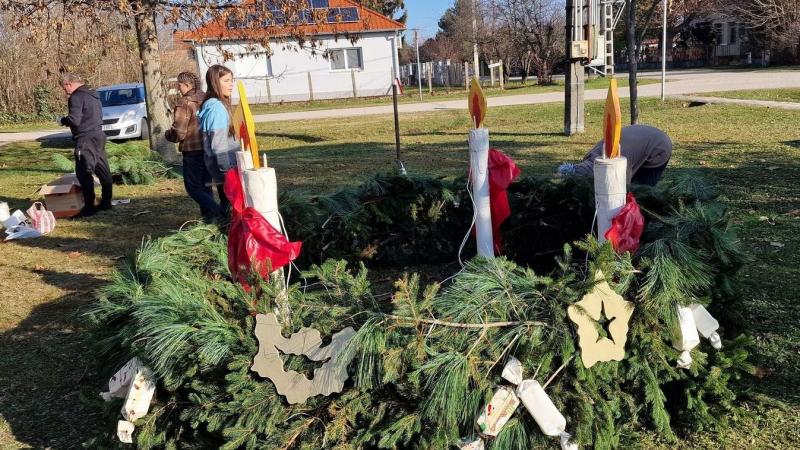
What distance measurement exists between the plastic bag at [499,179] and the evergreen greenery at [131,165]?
800cm

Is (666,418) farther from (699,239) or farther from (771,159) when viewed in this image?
(771,159)

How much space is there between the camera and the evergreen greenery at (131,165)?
10547mm

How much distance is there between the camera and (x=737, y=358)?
2803mm

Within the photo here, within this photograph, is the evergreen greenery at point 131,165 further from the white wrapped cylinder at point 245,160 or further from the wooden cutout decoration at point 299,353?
the wooden cutout decoration at point 299,353

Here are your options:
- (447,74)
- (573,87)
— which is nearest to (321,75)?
(447,74)

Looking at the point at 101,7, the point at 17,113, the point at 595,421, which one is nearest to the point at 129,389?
the point at 595,421

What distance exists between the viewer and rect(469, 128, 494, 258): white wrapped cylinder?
137 inches

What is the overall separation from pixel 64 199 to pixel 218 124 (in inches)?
150

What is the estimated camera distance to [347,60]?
106ft

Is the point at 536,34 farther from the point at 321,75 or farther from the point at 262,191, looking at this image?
the point at 262,191

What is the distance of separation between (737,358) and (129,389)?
8.57 ft

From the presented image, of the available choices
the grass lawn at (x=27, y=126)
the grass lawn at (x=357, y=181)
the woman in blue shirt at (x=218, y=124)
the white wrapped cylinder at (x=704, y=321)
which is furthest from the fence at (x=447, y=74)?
the white wrapped cylinder at (x=704, y=321)

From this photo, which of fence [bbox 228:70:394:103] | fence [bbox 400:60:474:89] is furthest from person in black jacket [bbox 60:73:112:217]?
fence [bbox 400:60:474:89]

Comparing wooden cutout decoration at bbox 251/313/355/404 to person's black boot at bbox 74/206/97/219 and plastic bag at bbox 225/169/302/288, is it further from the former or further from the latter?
person's black boot at bbox 74/206/97/219
